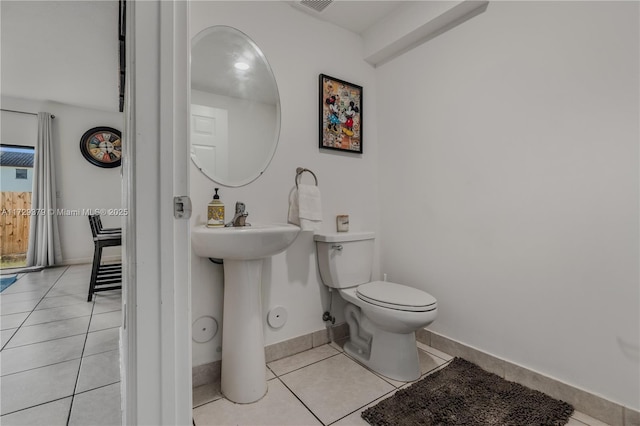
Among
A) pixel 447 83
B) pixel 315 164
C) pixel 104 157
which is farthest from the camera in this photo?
pixel 104 157

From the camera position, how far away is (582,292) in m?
1.27

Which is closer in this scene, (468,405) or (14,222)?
(468,405)

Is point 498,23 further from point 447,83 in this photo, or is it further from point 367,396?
point 367,396

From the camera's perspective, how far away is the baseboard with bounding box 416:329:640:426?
3.80ft

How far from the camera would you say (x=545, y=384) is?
53.5 inches

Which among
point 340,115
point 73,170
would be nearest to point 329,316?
point 340,115

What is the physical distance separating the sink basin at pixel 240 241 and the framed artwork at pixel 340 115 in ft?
2.86

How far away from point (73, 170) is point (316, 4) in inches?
130

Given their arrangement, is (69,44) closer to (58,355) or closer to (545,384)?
(58,355)

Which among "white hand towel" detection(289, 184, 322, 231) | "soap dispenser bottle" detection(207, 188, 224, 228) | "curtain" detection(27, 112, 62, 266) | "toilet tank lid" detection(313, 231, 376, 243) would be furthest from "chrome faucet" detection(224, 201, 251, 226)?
"curtain" detection(27, 112, 62, 266)

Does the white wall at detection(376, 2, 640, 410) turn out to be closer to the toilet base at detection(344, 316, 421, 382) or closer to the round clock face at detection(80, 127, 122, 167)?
the toilet base at detection(344, 316, 421, 382)

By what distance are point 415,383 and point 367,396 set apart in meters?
0.27

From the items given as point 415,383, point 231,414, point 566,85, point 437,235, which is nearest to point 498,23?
point 566,85

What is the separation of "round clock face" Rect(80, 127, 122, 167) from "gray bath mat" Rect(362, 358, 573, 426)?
145 inches
